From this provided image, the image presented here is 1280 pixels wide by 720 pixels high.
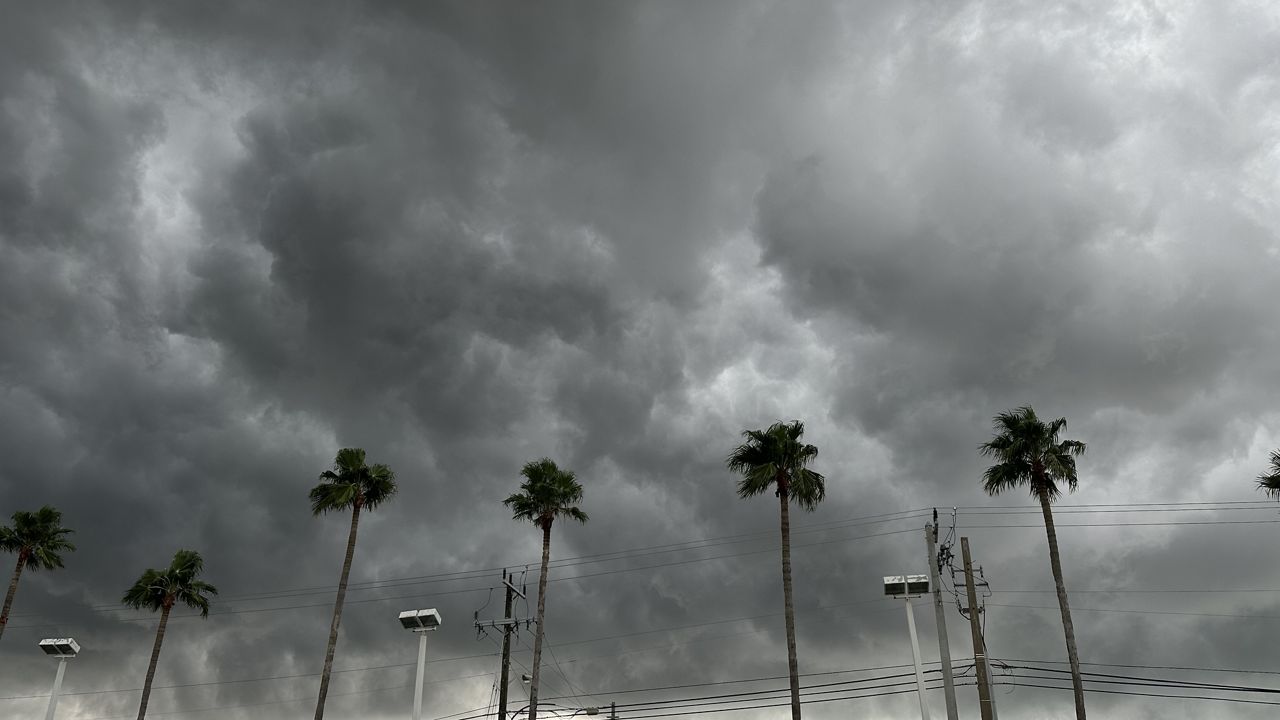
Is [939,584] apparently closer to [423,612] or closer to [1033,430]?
[1033,430]

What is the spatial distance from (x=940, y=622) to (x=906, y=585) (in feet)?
12.6

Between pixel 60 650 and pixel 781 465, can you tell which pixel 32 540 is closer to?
pixel 60 650

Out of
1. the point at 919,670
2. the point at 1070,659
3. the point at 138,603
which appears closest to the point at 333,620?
the point at 138,603

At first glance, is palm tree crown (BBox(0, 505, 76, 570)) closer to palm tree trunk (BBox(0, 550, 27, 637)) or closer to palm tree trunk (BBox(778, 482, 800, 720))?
palm tree trunk (BBox(0, 550, 27, 637))

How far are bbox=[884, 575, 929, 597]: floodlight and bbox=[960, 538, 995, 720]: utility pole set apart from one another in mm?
2717

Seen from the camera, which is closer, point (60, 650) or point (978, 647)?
point (978, 647)

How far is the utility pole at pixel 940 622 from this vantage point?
43.1 meters

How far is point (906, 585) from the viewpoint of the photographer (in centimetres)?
4844

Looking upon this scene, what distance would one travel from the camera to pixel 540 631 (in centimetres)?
5553

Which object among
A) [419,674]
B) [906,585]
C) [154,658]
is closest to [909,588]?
[906,585]

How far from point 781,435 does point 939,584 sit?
41.6 feet

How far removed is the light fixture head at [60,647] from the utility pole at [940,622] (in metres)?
64.4

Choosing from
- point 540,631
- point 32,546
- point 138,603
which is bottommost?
point 540,631

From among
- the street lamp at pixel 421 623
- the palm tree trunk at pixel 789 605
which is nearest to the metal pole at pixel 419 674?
the street lamp at pixel 421 623
